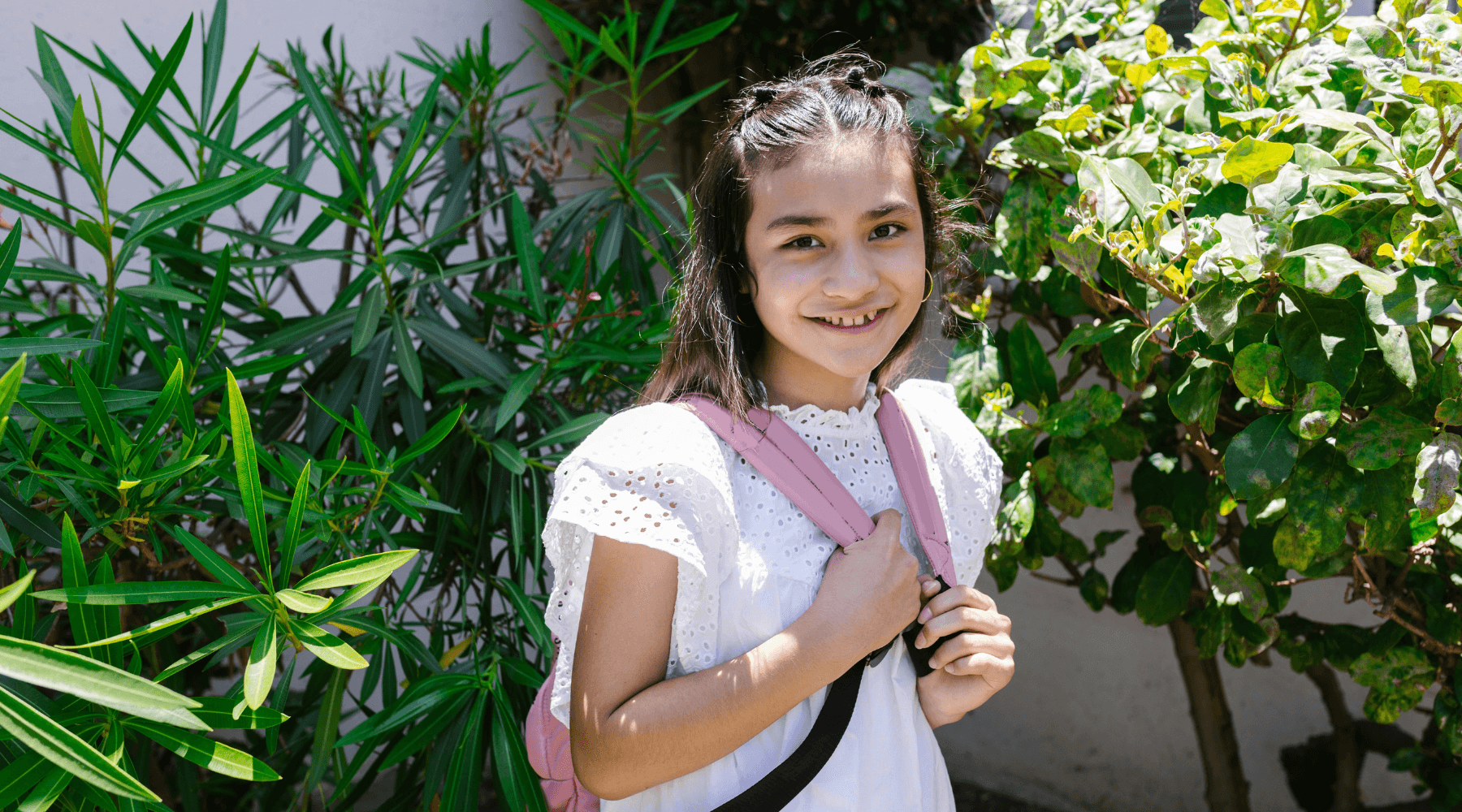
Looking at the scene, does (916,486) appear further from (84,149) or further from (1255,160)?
(84,149)

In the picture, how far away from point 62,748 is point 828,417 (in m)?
0.81

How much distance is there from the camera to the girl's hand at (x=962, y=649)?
107 centimetres

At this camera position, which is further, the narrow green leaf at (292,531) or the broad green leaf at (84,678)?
the narrow green leaf at (292,531)

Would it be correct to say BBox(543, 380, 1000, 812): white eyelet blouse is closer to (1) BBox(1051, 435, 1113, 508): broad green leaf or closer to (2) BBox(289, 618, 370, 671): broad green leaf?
(2) BBox(289, 618, 370, 671): broad green leaf

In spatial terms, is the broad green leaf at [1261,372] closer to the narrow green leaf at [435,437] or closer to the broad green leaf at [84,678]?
the narrow green leaf at [435,437]

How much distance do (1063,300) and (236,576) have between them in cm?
139

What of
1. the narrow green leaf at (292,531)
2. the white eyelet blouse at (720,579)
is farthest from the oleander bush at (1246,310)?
the narrow green leaf at (292,531)

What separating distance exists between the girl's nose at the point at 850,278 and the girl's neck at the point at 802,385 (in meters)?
0.14

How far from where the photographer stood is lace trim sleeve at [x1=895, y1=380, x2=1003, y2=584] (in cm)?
126

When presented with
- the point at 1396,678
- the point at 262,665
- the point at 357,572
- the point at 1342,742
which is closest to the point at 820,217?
Answer: the point at 357,572

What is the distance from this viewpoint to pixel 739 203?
1.12m

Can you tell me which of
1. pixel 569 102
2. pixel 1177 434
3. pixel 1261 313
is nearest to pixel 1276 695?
pixel 1177 434

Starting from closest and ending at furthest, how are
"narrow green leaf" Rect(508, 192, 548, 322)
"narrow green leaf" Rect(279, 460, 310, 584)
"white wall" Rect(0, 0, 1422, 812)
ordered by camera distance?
"narrow green leaf" Rect(279, 460, 310, 584) < "narrow green leaf" Rect(508, 192, 548, 322) < "white wall" Rect(0, 0, 1422, 812)

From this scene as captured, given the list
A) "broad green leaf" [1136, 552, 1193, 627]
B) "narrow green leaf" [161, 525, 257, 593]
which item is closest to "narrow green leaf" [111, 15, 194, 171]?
"narrow green leaf" [161, 525, 257, 593]
